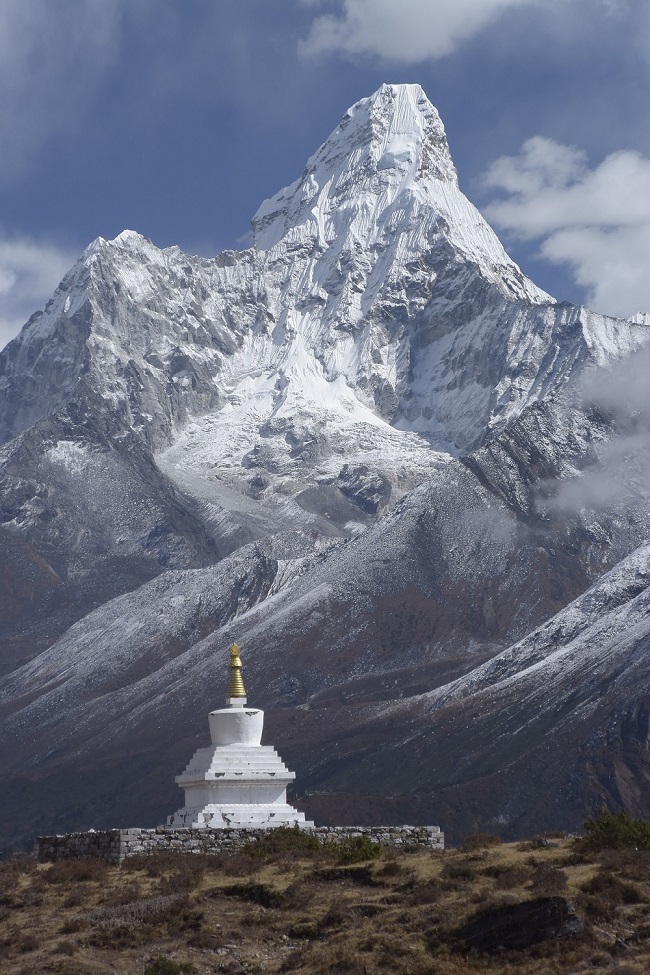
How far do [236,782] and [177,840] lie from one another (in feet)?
22.2

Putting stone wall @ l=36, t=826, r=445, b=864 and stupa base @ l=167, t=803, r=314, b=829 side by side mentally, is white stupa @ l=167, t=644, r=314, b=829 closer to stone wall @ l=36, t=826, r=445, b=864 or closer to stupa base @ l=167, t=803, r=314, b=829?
stupa base @ l=167, t=803, r=314, b=829

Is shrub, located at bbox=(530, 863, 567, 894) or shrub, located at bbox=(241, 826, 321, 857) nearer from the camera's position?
shrub, located at bbox=(530, 863, 567, 894)

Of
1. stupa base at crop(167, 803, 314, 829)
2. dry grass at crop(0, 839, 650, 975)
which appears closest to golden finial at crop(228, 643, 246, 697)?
stupa base at crop(167, 803, 314, 829)

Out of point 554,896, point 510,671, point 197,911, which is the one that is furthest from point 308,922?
point 510,671

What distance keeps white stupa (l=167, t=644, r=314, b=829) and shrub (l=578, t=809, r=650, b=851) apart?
11.3 meters

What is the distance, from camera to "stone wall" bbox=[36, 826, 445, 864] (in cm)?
4569

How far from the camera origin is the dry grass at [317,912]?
34.6m

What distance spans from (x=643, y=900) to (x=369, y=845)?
31.9 feet

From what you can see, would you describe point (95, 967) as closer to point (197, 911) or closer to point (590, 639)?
point (197, 911)

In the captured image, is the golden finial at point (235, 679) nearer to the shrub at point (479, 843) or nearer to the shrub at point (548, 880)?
the shrub at point (479, 843)

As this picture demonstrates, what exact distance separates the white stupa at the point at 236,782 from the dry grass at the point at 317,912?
23.7 feet

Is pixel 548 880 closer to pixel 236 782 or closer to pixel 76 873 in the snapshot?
pixel 76 873

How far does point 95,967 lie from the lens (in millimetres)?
35594

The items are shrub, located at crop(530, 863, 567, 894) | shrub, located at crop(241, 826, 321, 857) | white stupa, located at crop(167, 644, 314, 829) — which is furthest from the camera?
white stupa, located at crop(167, 644, 314, 829)
